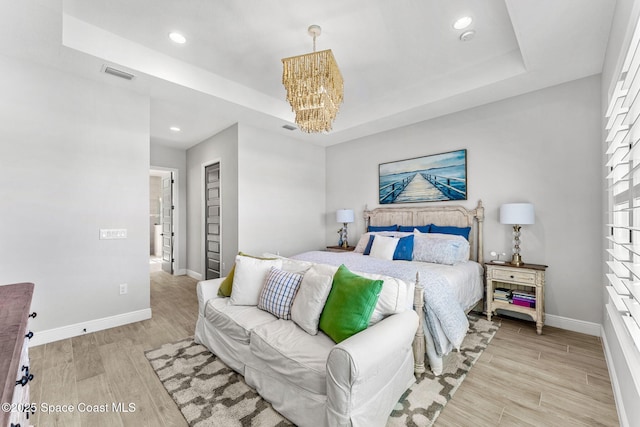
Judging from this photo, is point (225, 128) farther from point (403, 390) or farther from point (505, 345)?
point (505, 345)

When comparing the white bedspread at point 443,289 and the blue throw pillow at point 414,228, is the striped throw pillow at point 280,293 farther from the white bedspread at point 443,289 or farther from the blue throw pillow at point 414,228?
the blue throw pillow at point 414,228

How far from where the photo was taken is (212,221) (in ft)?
17.2

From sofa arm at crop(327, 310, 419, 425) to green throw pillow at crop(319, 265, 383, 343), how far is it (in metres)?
0.11

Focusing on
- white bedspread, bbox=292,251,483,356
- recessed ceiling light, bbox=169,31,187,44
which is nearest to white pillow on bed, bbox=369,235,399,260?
white bedspread, bbox=292,251,483,356

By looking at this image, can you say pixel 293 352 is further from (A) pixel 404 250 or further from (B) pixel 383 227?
(B) pixel 383 227

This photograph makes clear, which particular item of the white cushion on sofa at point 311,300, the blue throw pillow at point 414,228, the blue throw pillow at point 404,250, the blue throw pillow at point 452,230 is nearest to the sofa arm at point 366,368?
the white cushion on sofa at point 311,300

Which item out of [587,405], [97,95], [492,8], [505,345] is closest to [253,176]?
[97,95]

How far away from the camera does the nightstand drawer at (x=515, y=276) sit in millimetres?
3021

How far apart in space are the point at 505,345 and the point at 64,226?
4.56 metres

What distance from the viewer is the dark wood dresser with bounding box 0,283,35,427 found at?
2.12 ft

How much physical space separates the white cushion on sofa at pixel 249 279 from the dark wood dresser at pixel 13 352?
131 centimetres

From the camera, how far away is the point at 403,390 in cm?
192

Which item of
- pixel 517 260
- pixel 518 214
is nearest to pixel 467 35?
pixel 518 214

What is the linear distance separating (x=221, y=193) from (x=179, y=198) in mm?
1784
